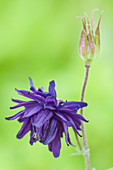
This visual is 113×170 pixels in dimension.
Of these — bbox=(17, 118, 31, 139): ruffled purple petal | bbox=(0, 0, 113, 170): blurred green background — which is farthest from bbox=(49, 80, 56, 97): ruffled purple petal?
bbox=(0, 0, 113, 170): blurred green background

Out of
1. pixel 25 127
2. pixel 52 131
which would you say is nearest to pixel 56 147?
pixel 52 131

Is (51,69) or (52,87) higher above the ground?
(51,69)

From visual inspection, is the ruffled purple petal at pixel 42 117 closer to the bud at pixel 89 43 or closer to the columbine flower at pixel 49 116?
the columbine flower at pixel 49 116

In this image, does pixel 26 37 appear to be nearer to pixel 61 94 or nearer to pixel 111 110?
pixel 61 94

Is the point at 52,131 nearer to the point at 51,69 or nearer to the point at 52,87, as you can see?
the point at 52,87

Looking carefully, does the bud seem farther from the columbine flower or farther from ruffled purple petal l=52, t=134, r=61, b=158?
ruffled purple petal l=52, t=134, r=61, b=158

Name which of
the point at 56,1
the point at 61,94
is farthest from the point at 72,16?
the point at 61,94
